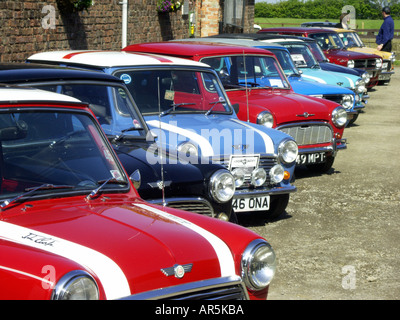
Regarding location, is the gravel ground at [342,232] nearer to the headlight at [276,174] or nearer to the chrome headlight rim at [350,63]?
the headlight at [276,174]

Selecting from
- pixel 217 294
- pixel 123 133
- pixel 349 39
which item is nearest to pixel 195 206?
pixel 123 133

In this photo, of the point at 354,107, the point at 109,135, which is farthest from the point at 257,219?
the point at 354,107

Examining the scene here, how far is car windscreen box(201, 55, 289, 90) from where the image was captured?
9242 mm

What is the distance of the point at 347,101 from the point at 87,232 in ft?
31.8

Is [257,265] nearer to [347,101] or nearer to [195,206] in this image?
[195,206]

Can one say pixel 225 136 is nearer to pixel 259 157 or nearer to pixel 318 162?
pixel 259 157

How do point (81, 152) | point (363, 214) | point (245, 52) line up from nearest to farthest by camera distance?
point (81, 152) → point (363, 214) → point (245, 52)

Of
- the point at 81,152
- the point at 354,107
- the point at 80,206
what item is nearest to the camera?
the point at 80,206

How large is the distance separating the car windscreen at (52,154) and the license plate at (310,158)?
537cm

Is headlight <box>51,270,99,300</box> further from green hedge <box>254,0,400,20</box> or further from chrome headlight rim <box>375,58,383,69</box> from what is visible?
green hedge <box>254,0,400,20</box>

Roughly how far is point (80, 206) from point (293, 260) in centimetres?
302

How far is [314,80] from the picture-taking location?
42.8ft

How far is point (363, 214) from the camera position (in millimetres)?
8148

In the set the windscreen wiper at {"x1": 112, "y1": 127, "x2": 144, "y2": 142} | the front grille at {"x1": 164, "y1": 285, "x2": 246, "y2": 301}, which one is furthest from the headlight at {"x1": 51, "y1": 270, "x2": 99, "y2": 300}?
the windscreen wiper at {"x1": 112, "y1": 127, "x2": 144, "y2": 142}
